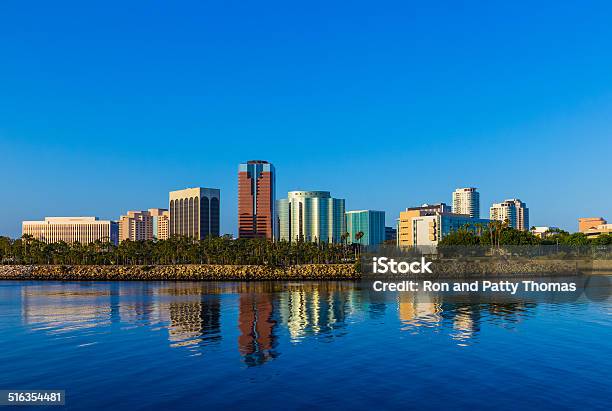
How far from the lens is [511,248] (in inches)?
7308

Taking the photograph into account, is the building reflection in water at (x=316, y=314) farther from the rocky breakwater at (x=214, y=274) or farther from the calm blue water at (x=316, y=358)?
the rocky breakwater at (x=214, y=274)

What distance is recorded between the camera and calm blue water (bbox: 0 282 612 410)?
32750 mm

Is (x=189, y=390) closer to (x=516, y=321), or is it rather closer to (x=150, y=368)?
(x=150, y=368)

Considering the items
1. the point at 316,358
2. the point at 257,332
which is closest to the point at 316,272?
the point at 257,332

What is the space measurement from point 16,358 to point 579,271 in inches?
6757

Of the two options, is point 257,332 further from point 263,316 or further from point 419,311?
point 419,311

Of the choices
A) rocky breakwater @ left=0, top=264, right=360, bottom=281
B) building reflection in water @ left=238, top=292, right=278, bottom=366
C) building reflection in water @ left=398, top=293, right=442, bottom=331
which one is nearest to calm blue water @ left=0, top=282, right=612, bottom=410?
building reflection in water @ left=238, top=292, right=278, bottom=366

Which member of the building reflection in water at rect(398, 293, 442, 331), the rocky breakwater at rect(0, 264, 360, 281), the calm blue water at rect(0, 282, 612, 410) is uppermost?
the calm blue water at rect(0, 282, 612, 410)

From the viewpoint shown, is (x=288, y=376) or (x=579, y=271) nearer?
(x=288, y=376)

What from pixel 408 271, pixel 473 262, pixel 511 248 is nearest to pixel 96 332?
pixel 408 271

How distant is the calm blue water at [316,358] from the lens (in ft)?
107

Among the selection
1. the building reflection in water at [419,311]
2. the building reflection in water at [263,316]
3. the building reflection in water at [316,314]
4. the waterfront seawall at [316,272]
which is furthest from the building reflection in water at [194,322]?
the waterfront seawall at [316,272]

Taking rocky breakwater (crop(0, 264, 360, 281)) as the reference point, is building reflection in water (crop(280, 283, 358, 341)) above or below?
above

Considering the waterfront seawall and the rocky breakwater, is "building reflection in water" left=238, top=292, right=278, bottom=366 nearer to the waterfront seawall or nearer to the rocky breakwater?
the rocky breakwater
